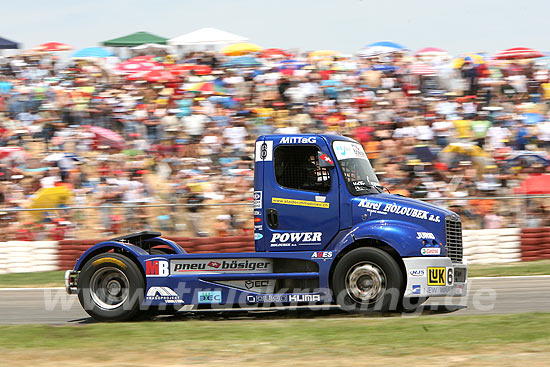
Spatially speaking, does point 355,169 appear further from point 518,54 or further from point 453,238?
point 518,54

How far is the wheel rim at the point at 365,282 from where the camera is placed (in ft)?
27.0

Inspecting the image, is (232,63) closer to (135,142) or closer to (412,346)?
(135,142)

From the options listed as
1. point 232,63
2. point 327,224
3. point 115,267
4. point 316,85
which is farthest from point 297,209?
point 232,63

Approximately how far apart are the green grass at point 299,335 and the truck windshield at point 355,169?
1568 mm

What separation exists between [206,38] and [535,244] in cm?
1118

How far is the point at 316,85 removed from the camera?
731 inches

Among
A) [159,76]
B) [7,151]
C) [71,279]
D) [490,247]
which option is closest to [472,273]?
[490,247]

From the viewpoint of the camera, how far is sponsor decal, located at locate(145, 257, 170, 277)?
8734 millimetres

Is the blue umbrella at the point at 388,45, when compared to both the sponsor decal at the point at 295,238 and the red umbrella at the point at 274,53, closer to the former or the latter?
the red umbrella at the point at 274,53

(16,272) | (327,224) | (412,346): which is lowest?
(16,272)

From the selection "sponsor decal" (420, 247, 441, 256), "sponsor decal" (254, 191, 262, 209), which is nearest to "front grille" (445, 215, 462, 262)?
"sponsor decal" (420, 247, 441, 256)

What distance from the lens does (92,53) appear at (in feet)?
67.5

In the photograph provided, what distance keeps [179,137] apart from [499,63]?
27.4 feet

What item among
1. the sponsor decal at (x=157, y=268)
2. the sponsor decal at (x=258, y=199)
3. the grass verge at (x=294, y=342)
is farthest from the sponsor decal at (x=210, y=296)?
the sponsor decal at (x=258, y=199)
